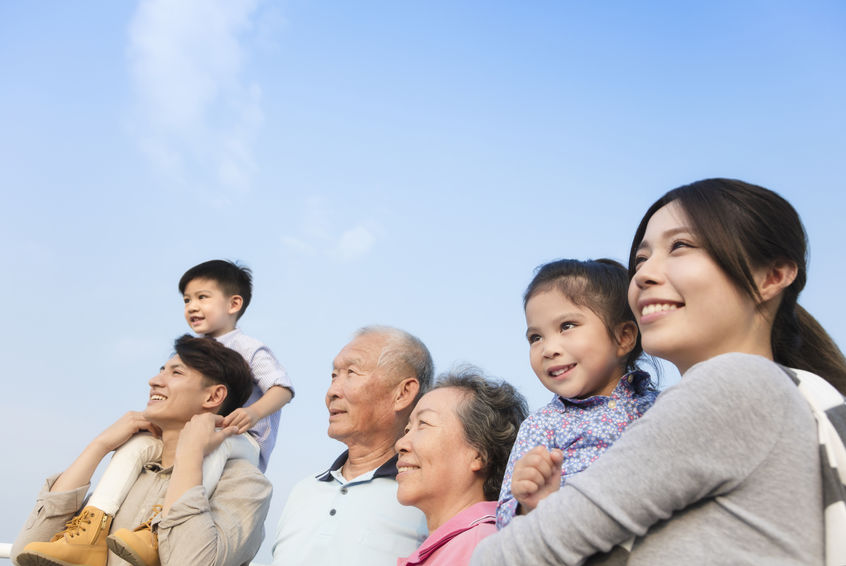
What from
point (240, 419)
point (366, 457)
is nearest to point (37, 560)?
point (240, 419)

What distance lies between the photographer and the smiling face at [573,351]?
2490mm

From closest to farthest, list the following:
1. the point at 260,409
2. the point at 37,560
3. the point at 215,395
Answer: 1. the point at 37,560
2. the point at 215,395
3. the point at 260,409

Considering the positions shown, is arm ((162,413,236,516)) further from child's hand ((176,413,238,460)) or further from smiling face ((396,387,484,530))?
smiling face ((396,387,484,530))

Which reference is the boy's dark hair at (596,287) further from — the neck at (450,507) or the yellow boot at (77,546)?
the yellow boot at (77,546)

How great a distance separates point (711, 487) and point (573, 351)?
120 centimetres

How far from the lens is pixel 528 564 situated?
137cm

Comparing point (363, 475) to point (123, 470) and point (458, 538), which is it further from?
point (123, 470)

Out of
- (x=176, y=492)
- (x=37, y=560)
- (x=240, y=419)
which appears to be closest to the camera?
Answer: (x=37, y=560)

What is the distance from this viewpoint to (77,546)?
10.7 ft

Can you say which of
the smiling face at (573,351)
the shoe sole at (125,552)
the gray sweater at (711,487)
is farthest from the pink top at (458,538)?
the shoe sole at (125,552)

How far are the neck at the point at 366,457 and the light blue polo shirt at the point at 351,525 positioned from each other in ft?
0.26

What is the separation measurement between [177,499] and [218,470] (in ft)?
1.03

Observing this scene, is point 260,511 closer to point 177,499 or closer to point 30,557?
point 177,499

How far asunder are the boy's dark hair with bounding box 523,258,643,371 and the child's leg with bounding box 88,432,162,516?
7.51ft
